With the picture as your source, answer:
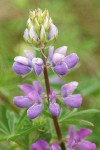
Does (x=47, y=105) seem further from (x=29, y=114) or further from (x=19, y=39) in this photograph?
(x=19, y=39)

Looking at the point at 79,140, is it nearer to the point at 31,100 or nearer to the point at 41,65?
the point at 31,100

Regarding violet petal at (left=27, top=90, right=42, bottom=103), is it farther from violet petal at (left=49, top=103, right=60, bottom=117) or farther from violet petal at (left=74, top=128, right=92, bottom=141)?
violet petal at (left=74, top=128, right=92, bottom=141)

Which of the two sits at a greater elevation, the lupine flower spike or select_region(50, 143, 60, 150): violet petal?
the lupine flower spike

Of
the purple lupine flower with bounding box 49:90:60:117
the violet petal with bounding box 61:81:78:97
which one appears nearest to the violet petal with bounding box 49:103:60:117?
the purple lupine flower with bounding box 49:90:60:117

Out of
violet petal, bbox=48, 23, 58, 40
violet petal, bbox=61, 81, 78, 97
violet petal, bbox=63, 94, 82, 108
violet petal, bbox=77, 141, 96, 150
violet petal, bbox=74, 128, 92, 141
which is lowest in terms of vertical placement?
violet petal, bbox=77, 141, 96, 150

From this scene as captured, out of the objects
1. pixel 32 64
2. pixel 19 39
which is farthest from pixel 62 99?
pixel 19 39

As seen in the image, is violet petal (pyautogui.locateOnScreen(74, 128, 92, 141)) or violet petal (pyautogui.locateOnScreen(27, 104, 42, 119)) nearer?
violet petal (pyautogui.locateOnScreen(27, 104, 42, 119))

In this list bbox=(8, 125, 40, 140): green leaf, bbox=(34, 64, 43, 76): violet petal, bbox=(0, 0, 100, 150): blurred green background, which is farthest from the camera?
bbox=(0, 0, 100, 150): blurred green background
